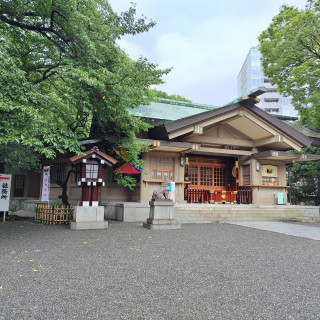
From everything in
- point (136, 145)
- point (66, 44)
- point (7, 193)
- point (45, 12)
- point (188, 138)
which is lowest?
point (7, 193)

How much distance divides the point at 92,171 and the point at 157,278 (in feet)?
19.8

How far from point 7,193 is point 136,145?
6.00m

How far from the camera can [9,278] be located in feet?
12.7

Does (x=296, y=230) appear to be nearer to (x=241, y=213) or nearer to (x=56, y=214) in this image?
(x=241, y=213)

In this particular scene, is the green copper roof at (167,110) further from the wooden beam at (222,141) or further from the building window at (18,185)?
the building window at (18,185)

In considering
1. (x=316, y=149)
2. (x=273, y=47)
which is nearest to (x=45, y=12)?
(x=273, y=47)

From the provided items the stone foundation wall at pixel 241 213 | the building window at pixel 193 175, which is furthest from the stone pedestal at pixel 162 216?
the building window at pixel 193 175

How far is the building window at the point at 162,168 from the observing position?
42.1 feet

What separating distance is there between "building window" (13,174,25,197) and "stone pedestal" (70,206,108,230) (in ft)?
36.8

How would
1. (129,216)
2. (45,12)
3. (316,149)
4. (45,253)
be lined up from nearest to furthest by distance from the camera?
(45,253) < (45,12) < (129,216) < (316,149)

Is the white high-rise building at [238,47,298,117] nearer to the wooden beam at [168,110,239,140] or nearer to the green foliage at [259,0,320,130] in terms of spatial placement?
the green foliage at [259,0,320,130]

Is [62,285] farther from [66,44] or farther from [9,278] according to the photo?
[66,44]

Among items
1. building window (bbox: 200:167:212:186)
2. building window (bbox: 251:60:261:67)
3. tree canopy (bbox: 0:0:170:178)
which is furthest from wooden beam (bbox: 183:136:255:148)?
building window (bbox: 251:60:261:67)

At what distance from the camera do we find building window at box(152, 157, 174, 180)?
1284 centimetres
